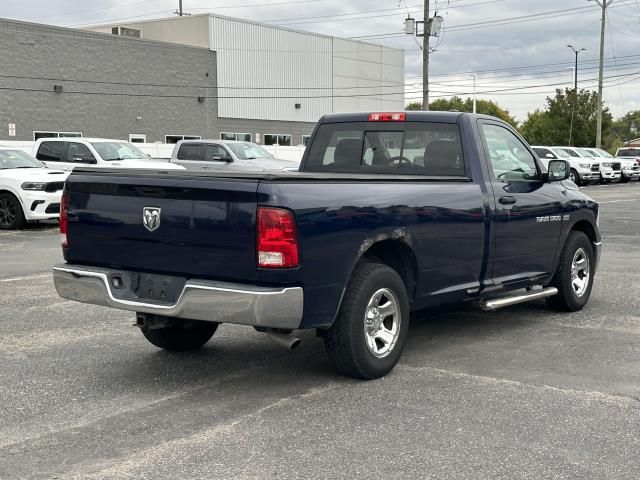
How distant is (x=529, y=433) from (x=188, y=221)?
95.2 inches

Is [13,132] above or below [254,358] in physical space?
above

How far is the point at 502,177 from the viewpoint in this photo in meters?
7.38

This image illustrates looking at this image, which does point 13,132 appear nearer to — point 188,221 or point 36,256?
point 36,256

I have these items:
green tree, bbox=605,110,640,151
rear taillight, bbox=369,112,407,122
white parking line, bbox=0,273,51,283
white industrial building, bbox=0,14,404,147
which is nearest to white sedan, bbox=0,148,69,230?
white parking line, bbox=0,273,51,283

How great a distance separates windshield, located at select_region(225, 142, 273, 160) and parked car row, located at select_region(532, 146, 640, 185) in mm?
14370

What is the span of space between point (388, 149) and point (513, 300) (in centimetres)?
168

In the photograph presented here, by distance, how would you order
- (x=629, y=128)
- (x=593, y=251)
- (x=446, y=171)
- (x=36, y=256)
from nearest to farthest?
(x=446, y=171), (x=593, y=251), (x=36, y=256), (x=629, y=128)

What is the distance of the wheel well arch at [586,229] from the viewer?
8609 mm

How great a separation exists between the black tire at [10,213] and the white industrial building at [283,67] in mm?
29884

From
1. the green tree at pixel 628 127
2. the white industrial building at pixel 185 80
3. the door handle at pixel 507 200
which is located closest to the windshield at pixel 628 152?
the white industrial building at pixel 185 80

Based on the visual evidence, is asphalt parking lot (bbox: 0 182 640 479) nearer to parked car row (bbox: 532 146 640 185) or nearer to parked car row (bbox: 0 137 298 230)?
parked car row (bbox: 0 137 298 230)

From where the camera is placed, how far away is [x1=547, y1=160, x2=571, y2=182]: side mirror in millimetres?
7934

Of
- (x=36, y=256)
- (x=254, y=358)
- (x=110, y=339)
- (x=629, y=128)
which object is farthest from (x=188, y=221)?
(x=629, y=128)

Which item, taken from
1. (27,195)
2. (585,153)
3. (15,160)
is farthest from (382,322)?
(585,153)
